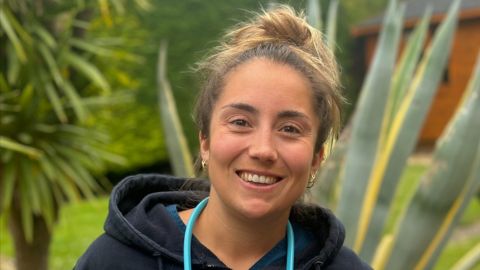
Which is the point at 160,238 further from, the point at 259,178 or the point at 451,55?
the point at 451,55

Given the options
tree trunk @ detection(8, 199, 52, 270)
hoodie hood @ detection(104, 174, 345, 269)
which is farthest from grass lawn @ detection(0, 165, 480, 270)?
hoodie hood @ detection(104, 174, 345, 269)

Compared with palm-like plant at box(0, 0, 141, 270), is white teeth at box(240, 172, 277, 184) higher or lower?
higher

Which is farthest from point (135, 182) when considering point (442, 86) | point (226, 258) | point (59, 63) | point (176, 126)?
point (442, 86)

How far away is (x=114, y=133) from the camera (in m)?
11.7

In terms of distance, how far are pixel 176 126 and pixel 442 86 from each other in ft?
44.1

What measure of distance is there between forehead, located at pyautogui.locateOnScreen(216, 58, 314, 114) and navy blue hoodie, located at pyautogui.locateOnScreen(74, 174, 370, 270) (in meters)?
0.28

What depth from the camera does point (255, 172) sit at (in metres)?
1.49

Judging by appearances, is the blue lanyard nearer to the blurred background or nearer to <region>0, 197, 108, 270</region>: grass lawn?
the blurred background

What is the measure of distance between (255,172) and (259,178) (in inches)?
0.6

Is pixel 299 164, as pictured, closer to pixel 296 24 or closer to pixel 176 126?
pixel 296 24

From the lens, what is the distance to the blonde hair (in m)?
1.59

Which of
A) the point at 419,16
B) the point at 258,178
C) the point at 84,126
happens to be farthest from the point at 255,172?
the point at 419,16

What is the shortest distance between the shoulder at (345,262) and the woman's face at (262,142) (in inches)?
7.4

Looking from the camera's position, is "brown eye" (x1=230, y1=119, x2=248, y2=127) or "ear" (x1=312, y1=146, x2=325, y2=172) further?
"ear" (x1=312, y1=146, x2=325, y2=172)
